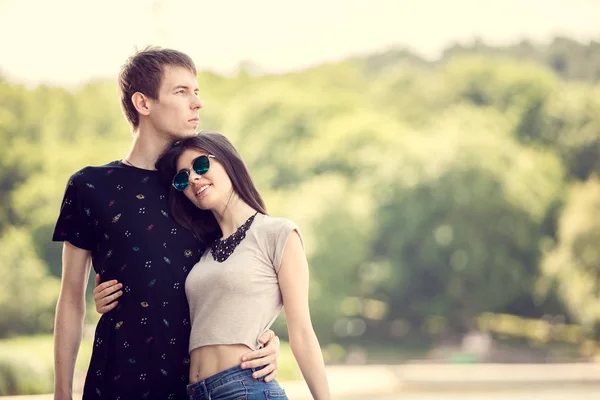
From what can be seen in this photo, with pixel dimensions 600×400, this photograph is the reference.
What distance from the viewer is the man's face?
1.83 metres

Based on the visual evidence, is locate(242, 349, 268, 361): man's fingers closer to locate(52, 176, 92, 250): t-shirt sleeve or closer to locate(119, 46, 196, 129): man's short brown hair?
locate(52, 176, 92, 250): t-shirt sleeve

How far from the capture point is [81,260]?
181cm

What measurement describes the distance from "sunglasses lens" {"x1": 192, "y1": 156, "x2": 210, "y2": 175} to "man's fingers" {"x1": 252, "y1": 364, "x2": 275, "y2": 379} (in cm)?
44

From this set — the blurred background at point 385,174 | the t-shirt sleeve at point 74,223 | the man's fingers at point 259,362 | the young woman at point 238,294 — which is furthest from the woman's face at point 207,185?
the blurred background at point 385,174

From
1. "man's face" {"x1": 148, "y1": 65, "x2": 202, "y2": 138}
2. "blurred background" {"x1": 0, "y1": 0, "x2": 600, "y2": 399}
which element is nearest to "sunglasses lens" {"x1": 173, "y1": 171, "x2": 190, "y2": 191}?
"man's face" {"x1": 148, "y1": 65, "x2": 202, "y2": 138}

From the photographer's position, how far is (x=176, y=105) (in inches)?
71.8

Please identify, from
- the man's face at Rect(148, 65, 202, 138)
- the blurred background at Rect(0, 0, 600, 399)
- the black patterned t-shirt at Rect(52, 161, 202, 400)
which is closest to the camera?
the black patterned t-shirt at Rect(52, 161, 202, 400)

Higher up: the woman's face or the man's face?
the man's face

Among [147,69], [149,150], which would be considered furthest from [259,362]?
[147,69]

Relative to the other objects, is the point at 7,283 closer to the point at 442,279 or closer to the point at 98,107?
the point at 98,107

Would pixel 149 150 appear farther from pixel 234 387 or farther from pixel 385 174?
pixel 385 174

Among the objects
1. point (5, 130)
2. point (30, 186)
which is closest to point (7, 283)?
point (30, 186)

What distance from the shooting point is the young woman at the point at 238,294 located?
1.63m

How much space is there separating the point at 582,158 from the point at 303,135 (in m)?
5.62
